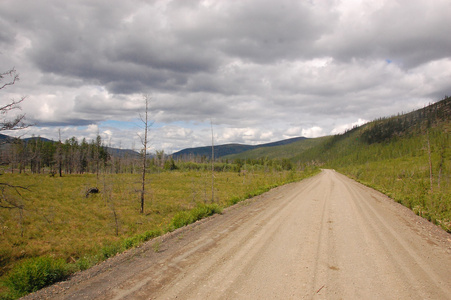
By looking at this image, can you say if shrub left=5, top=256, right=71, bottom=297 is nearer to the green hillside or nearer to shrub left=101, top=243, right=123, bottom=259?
shrub left=101, top=243, right=123, bottom=259

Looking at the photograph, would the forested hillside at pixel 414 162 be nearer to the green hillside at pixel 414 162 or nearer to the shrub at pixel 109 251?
the green hillside at pixel 414 162

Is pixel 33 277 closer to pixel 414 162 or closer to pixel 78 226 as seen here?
pixel 78 226

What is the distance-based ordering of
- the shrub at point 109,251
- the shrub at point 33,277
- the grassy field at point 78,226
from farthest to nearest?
the grassy field at point 78,226 < the shrub at point 109,251 < the shrub at point 33,277

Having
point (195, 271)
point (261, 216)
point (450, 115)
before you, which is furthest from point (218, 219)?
point (450, 115)

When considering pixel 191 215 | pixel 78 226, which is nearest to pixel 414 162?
pixel 191 215

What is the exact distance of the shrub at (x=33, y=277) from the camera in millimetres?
5016

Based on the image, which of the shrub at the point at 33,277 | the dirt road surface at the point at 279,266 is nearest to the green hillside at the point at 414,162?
the dirt road surface at the point at 279,266

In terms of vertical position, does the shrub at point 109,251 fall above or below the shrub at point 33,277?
below

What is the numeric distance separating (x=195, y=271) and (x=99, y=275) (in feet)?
7.52

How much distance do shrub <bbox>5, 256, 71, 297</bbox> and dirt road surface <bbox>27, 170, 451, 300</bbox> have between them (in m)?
0.41

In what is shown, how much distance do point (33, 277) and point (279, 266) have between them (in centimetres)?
561

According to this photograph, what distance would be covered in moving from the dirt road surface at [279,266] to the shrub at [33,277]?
414 millimetres

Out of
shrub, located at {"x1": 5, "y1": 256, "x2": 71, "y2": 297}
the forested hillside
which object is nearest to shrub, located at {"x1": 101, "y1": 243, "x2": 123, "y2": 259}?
shrub, located at {"x1": 5, "y1": 256, "x2": 71, "y2": 297}

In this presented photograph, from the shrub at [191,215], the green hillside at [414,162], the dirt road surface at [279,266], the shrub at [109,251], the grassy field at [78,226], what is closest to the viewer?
the dirt road surface at [279,266]
